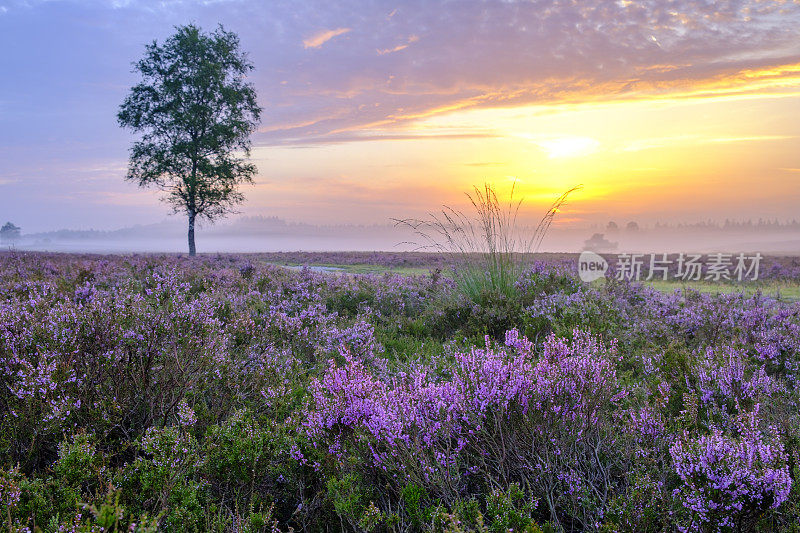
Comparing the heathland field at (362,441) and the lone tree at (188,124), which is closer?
the heathland field at (362,441)

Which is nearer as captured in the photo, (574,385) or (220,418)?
(574,385)

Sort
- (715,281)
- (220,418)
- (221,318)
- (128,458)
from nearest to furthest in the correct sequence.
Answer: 1. (128,458)
2. (220,418)
3. (221,318)
4. (715,281)

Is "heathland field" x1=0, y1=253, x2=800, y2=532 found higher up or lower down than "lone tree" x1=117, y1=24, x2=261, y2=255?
lower down

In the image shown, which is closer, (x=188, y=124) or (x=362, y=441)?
(x=362, y=441)

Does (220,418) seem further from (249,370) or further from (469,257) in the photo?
(469,257)

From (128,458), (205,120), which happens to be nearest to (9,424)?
(128,458)

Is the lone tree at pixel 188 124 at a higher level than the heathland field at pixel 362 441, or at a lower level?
higher

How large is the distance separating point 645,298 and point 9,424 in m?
10.5

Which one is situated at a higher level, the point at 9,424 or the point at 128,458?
the point at 9,424

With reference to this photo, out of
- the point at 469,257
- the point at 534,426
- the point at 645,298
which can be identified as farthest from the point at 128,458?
the point at 645,298

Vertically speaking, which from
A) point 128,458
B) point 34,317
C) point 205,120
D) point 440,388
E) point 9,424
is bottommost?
point 128,458

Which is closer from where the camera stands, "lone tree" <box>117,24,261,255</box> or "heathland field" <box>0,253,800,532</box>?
"heathland field" <box>0,253,800,532</box>

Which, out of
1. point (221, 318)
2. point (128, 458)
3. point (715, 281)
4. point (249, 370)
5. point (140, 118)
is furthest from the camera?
point (140, 118)

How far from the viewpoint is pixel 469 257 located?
9.74m
